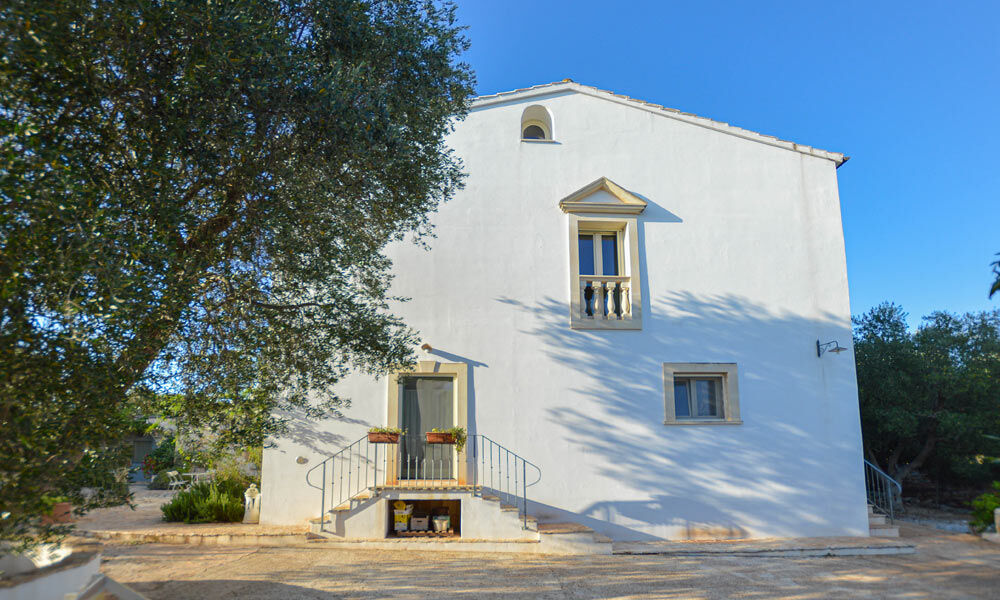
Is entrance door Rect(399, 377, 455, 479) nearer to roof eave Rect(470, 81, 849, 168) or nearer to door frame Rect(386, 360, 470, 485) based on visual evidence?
door frame Rect(386, 360, 470, 485)

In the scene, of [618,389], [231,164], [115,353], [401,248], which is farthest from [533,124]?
[115,353]

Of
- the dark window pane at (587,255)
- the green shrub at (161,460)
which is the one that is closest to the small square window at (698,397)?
the dark window pane at (587,255)

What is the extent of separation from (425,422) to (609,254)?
151 inches

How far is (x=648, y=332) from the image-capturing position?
9141 millimetres

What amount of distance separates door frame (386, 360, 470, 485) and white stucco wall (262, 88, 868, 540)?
12 centimetres

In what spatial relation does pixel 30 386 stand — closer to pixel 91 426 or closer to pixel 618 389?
pixel 91 426

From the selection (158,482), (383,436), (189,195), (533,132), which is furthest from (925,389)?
(158,482)

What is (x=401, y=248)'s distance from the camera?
9.07 m

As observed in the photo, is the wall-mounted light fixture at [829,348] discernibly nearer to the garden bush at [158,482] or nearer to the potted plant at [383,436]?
the potted plant at [383,436]

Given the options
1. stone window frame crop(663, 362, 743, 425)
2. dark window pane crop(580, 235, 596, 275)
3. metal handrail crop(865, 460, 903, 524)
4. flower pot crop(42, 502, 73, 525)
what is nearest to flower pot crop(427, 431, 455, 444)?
stone window frame crop(663, 362, 743, 425)

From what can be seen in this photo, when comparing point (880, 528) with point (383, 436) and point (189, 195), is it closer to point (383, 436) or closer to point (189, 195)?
point (383, 436)

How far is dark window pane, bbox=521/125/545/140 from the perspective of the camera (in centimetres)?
1015

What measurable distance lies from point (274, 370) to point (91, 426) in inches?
92.9

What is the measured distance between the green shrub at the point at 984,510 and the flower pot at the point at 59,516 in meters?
11.5
